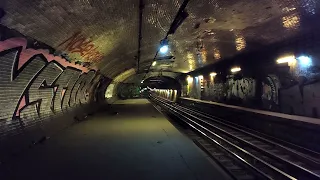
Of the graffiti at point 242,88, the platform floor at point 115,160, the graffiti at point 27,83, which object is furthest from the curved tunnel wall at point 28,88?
the graffiti at point 242,88

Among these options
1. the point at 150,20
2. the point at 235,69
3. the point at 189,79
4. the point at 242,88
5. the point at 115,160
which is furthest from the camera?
the point at 189,79

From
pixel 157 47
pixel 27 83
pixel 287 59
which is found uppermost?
pixel 157 47

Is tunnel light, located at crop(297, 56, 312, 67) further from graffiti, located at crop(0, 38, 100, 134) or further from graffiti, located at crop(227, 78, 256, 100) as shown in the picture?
graffiti, located at crop(0, 38, 100, 134)

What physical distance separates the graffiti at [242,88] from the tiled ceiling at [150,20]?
4.74m

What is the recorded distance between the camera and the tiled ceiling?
18.2 feet

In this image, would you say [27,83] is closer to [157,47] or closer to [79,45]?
[79,45]

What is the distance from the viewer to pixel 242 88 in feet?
57.7

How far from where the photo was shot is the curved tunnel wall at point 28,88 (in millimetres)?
6215

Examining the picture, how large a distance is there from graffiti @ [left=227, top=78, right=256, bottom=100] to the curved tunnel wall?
9243 mm

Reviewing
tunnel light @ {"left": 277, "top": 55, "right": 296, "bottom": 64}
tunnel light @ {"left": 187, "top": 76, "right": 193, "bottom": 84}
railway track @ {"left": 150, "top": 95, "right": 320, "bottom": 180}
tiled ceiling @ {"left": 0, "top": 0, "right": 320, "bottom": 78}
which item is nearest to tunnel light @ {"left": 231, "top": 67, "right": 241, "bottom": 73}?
tunnel light @ {"left": 277, "top": 55, "right": 296, "bottom": 64}

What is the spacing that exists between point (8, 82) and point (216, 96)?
60.1 ft

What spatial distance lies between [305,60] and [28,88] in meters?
9.27

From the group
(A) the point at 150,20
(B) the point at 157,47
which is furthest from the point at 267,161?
(B) the point at 157,47

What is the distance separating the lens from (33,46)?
663 cm
